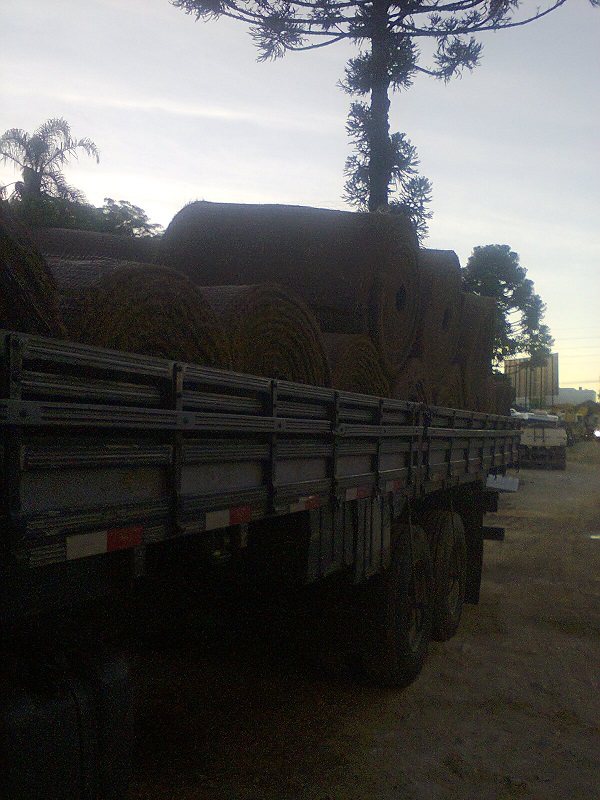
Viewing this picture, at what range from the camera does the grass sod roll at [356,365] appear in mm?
4652

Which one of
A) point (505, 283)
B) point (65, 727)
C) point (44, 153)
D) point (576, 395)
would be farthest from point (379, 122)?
point (576, 395)

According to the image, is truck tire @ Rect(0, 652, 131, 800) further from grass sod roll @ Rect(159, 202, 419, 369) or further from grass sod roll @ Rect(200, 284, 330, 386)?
grass sod roll @ Rect(159, 202, 419, 369)

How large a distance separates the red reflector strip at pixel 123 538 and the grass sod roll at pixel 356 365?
229 cm

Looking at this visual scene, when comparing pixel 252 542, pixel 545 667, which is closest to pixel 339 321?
pixel 252 542

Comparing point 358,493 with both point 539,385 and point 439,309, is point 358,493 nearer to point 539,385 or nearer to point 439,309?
point 439,309

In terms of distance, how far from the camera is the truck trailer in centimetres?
187

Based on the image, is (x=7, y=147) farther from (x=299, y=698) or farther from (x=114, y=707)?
(x=114, y=707)

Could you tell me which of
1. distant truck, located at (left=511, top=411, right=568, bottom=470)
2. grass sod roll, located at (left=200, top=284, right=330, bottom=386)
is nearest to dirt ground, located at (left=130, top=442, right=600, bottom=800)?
grass sod roll, located at (left=200, top=284, right=330, bottom=386)

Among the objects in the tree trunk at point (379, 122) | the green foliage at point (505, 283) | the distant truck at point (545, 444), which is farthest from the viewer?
the green foliage at point (505, 283)

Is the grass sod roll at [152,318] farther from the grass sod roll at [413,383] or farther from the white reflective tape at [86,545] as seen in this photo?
the grass sod roll at [413,383]

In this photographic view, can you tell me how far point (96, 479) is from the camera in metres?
2.05

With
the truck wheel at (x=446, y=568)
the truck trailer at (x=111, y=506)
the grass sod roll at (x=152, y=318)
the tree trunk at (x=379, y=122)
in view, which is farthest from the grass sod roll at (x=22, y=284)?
the tree trunk at (x=379, y=122)

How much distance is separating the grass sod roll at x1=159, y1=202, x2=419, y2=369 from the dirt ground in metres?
2.01

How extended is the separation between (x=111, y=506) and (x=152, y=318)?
2.92ft
